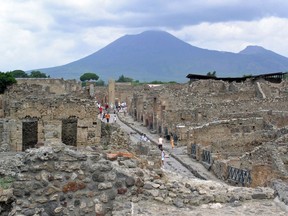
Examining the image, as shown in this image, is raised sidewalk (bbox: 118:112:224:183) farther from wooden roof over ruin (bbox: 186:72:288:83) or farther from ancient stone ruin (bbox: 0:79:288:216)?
wooden roof over ruin (bbox: 186:72:288:83)

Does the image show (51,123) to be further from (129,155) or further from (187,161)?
(129,155)

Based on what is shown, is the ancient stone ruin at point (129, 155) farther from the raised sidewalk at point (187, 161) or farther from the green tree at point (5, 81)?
the green tree at point (5, 81)

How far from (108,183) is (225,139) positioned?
17.6m

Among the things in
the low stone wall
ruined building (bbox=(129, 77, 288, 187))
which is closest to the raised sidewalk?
ruined building (bbox=(129, 77, 288, 187))

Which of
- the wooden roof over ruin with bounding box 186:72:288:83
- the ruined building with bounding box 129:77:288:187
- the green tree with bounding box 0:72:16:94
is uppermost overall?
the wooden roof over ruin with bounding box 186:72:288:83

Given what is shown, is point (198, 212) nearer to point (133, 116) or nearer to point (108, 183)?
point (108, 183)

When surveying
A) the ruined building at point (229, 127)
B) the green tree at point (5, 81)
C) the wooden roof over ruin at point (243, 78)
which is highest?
the wooden roof over ruin at point (243, 78)

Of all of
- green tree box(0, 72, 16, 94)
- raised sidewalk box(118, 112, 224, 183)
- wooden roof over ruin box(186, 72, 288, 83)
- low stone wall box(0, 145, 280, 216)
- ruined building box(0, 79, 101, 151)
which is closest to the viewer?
low stone wall box(0, 145, 280, 216)

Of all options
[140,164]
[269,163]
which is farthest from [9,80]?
[140,164]

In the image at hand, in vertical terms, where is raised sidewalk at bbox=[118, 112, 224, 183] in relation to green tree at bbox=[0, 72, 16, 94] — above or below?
below

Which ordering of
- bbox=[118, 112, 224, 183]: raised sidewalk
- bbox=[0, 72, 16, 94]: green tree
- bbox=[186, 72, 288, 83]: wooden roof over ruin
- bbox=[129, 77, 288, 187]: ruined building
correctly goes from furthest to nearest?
bbox=[186, 72, 288, 83]: wooden roof over ruin
bbox=[0, 72, 16, 94]: green tree
bbox=[118, 112, 224, 183]: raised sidewalk
bbox=[129, 77, 288, 187]: ruined building

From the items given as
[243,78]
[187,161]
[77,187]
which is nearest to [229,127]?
[187,161]

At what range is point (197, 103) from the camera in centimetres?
3909

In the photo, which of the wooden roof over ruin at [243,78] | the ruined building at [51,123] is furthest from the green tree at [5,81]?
the ruined building at [51,123]
